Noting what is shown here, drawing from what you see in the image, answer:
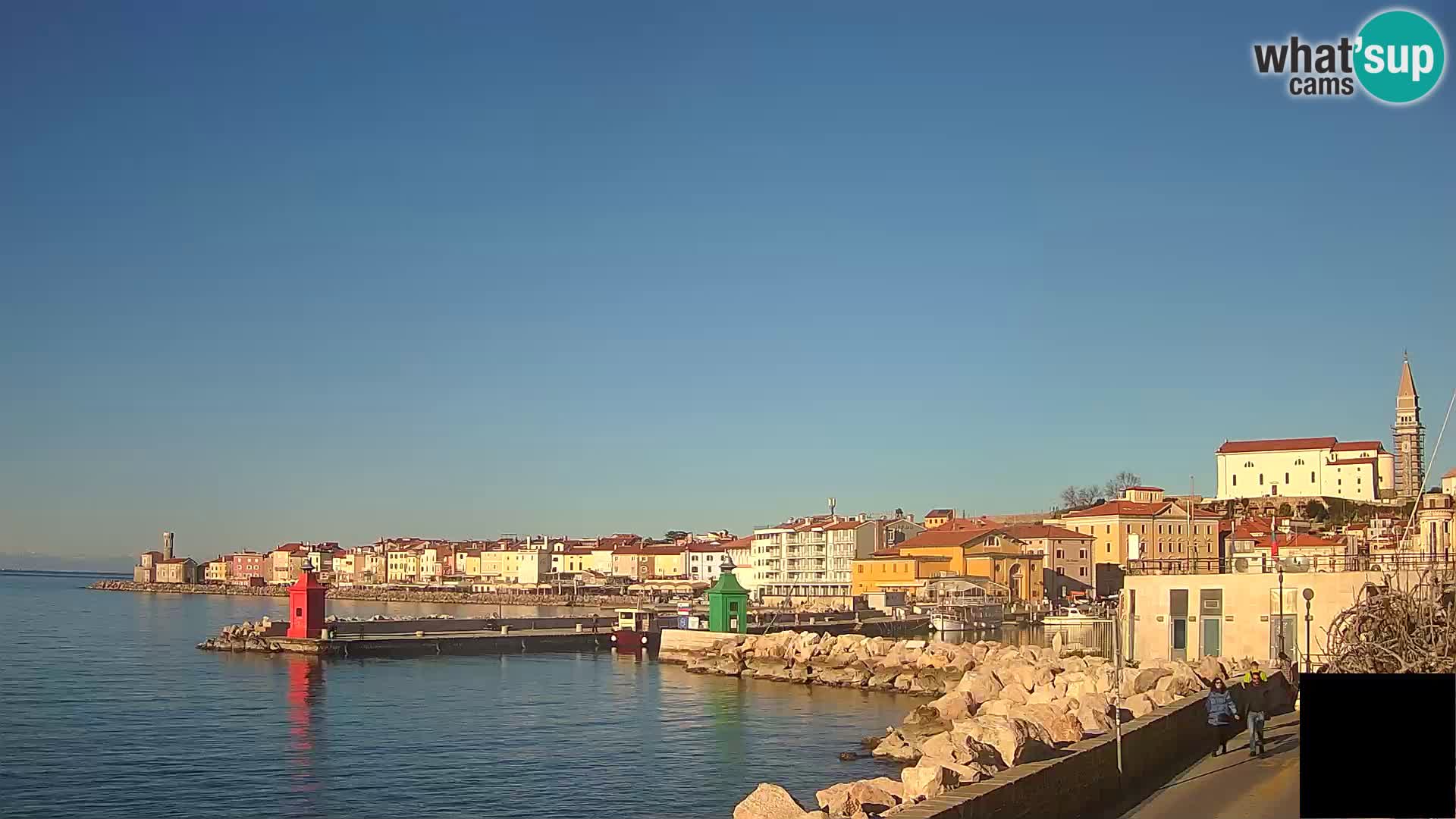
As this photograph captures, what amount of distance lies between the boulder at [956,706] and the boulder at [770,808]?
50.0ft

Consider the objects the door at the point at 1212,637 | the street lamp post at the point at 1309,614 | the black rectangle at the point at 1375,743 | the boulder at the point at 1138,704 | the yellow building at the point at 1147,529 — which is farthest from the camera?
the yellow building at the point at 1147,529

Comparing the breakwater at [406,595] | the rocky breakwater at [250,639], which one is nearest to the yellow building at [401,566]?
the breakwater at [406,595]

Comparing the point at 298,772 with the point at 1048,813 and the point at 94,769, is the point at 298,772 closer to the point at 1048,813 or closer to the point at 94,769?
the point at 94,769

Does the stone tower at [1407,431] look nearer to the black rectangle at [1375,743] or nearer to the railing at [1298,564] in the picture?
the railing at [1298,564]

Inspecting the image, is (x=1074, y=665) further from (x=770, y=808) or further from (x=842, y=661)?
(x=770, y=808)

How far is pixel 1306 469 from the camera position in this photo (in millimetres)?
118625

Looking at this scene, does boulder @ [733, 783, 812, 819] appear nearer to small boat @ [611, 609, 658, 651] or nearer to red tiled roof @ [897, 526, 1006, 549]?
small boat @ [611, 609, 658, 651]

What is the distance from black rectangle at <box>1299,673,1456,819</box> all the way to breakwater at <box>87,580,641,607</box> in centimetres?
9586

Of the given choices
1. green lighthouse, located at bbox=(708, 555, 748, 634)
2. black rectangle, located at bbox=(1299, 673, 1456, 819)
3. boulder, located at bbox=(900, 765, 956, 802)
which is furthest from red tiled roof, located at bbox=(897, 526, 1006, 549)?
black rectangle, located at bbox=(1299, 673, 1456, 819)

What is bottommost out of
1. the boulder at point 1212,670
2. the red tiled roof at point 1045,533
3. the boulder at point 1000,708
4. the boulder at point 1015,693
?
the boulder at point 1015,693

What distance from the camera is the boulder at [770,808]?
627 inches

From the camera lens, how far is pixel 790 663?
163 feet

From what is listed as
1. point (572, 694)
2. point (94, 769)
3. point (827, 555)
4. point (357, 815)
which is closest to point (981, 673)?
point (572, 694)

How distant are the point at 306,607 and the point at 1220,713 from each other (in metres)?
48.0
